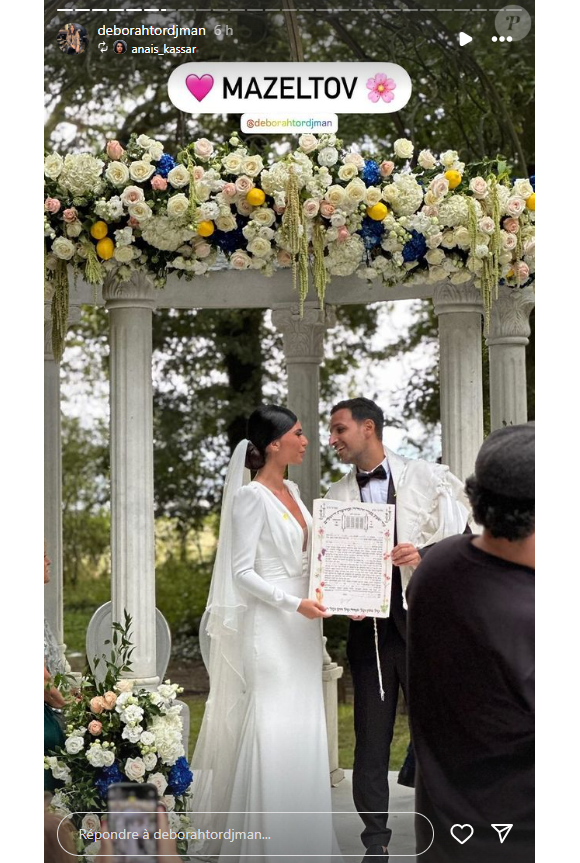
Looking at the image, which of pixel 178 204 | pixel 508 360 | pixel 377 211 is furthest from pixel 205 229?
pixel 508 360

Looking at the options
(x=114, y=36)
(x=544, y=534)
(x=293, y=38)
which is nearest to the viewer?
Result: (x=544, y=534)

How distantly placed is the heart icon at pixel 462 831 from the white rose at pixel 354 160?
359 centimetres

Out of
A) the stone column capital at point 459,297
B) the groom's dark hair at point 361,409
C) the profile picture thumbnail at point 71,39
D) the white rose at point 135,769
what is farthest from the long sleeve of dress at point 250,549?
the profile picture thumbnail at point 71,39

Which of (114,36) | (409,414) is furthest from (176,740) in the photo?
(409,414)

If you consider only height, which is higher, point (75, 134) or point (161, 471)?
point (75, 134)

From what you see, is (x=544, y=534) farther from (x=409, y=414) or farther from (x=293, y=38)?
(x=409, y=414)

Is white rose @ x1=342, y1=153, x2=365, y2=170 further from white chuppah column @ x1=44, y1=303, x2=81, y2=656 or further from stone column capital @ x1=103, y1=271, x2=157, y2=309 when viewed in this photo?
white chuppah column @ x1=44, y1=303, x2=81, y2=656

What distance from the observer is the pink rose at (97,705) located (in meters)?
6.00

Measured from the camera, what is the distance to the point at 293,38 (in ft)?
22.1

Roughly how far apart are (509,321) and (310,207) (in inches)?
64.4

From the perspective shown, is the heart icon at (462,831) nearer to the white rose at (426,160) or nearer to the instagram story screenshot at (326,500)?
the instagram story screenshot at (326,500)

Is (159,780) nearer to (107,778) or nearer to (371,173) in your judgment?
(107,778)

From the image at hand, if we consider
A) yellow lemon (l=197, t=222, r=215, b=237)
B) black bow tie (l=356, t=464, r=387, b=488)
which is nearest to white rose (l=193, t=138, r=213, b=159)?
yellow lemon (l=197, t=222, r=215, b=237)

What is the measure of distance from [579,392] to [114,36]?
10.2 ft
